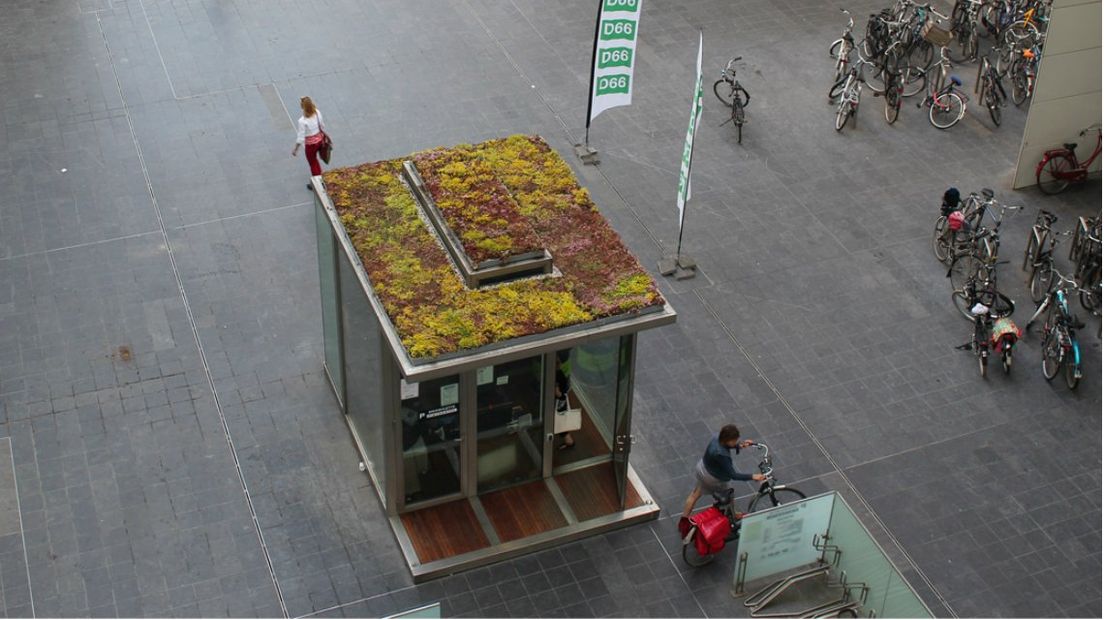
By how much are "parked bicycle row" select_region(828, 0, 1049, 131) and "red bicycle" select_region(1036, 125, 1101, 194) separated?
1581 millimetres

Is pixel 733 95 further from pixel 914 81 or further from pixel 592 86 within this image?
pixel 592 86

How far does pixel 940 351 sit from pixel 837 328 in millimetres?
1146

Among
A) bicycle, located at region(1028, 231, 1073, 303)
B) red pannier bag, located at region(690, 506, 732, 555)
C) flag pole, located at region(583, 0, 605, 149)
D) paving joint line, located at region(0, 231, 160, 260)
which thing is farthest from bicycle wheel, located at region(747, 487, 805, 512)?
paving joint line, located at region(0, 231, 160, 260)

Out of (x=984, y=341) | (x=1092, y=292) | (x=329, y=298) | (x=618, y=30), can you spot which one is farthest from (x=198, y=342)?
(x=1092, y=292)

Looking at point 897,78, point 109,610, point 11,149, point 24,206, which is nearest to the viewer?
point 109,610

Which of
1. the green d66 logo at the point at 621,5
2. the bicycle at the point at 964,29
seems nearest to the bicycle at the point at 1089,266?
the bicycle at the point at 964,29

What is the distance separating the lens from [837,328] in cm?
1568

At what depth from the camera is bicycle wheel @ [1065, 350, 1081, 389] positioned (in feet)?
48.5

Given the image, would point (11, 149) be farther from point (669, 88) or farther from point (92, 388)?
point (669, 88)

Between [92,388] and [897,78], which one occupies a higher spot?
[897,78]

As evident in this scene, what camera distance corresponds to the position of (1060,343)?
14797mm

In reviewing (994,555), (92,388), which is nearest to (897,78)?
(994,555)

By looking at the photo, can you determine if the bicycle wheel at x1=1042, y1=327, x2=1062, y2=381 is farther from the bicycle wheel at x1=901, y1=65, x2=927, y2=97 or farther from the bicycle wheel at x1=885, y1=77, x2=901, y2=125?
the bicycle wheel at x1=901, y1=65, x2=927, y2=97

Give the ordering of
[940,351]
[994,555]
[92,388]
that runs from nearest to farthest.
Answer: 1. [994,555]
2. [92,388]
3. [940,351]
